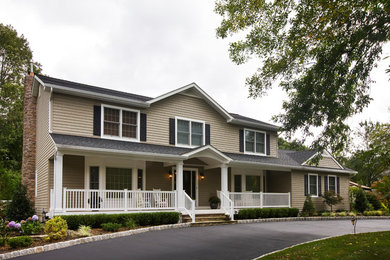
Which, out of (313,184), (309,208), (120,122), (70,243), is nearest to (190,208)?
(120,122)

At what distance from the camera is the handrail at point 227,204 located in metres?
18.0

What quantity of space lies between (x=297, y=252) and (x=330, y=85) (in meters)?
4.78

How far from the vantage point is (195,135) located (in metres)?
20.2

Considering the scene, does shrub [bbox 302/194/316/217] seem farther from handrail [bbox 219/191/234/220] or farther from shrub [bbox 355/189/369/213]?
handrail [bbox 219/191/234/220]

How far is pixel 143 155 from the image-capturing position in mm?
16281

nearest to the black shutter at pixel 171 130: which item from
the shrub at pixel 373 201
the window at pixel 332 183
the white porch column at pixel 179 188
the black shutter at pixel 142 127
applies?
the black shutter at pixel 142 127

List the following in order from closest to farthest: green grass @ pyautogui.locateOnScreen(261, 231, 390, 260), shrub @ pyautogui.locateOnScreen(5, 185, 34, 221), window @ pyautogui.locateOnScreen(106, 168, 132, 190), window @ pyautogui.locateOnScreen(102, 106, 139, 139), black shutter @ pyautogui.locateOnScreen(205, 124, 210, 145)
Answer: green grass @ pyautogui.locateOnScreen(261, 231, 390, 260) < shrub @ pyautogui.locateOnScreen(5, 185, 34, 221) < window @ pyautogui.locateOnScreen(106, 168, 132, 190) < window @ pyautogui.locateOnScreen(102, 106, 139, 139) < black shutter @ pyautogui.locateOnScreen(205, 124, 210, 145)

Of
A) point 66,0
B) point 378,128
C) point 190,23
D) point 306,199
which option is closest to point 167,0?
point 190,23

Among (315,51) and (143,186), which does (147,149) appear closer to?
(143,186)

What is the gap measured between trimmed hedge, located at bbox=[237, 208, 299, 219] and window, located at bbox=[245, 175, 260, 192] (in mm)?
2724

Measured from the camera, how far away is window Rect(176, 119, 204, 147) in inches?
776

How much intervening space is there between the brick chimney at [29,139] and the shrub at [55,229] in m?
7.14

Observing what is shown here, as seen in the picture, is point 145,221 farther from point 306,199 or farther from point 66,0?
point 306,199

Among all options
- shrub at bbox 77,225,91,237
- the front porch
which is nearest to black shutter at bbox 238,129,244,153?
the front porch
